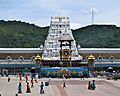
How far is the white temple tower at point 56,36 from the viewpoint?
309ft

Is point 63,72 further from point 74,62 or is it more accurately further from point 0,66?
point 0,66

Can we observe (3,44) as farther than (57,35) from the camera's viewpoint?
Yes

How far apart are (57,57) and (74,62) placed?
509 cm

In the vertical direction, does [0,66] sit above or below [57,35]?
below

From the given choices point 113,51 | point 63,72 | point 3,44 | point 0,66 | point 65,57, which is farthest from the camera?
point 3,44

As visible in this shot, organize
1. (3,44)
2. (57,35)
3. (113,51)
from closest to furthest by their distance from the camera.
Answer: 1. (57,35)
2. (113,51)
3. (3,44)

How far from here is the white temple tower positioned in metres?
94.1

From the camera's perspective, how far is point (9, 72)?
90.6 meters

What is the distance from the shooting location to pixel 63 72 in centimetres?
7744

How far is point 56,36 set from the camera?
321ft

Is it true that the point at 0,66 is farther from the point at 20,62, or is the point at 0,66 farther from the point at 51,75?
the point at 51,75

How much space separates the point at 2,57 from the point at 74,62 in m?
22.5

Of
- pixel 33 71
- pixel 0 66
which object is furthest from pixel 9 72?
pixel 33 71

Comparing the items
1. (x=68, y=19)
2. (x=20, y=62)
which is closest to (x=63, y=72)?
(x=20, y=62)
